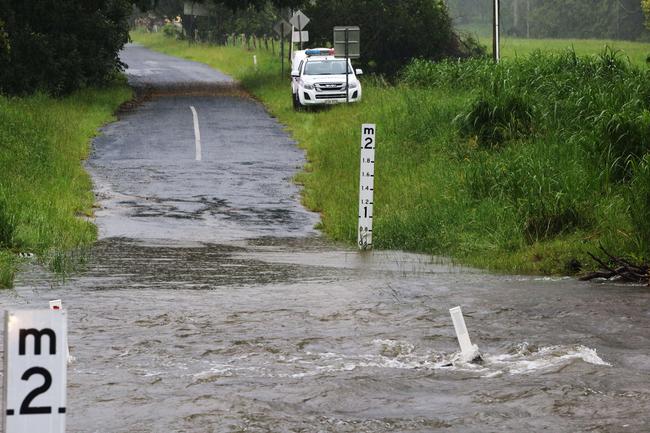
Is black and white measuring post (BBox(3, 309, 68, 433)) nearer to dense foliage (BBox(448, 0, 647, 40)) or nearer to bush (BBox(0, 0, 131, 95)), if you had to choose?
bush (BBox(0, 0, 131, 95))

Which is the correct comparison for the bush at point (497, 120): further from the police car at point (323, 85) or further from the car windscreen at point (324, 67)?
the car windscreen at point (324, 67)

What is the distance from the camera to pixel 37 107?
3694 cm

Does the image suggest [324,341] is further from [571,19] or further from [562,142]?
[571,19]

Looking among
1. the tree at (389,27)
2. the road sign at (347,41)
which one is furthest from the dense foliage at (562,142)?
the tree at (389,27)

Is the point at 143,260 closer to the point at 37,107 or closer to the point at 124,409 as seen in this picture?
the point at 124,409

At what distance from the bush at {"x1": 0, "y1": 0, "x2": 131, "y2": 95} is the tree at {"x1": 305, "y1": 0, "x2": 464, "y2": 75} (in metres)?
11.7

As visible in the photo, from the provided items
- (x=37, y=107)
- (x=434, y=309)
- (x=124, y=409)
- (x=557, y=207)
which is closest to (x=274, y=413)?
(x=124, y=409)

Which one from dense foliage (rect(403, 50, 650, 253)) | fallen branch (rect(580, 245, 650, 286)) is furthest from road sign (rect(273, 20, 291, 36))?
fallen branch (rect(580, 245, 650, 286))

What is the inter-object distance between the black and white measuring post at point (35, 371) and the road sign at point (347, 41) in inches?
1255

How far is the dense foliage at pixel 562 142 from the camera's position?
17625 mm

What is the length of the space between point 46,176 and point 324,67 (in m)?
18.0

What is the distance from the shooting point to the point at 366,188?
19.2 meters

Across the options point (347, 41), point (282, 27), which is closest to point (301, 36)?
point (282, 27)

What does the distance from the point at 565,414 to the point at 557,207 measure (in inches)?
368
